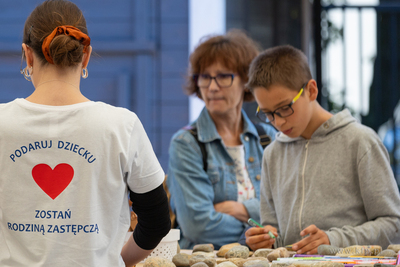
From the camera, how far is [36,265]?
2.77ft

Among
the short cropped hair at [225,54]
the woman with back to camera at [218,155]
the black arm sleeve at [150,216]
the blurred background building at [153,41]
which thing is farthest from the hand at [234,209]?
the blurred background building at [153,41]

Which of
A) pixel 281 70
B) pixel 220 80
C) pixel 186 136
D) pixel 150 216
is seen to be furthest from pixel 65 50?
pixel 220 80

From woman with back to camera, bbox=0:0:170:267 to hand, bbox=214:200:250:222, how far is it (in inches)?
43.6

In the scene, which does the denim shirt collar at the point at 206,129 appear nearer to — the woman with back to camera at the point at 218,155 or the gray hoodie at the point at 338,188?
the woman with back to camera at the point at 218,155

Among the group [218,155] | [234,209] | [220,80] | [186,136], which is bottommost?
[234,209]

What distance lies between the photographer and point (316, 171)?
161 centimetres

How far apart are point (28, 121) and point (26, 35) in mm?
217

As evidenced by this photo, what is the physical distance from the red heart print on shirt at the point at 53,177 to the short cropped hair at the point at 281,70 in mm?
958

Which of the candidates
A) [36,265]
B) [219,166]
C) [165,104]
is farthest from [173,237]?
[165,104]

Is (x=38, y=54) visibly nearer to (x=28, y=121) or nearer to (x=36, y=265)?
(x=28, y=121)

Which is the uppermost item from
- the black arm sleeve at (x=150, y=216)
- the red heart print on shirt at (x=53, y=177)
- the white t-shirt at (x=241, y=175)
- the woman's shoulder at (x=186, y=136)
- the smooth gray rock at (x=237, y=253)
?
the red heart print on shirt at (x=53, y=177)

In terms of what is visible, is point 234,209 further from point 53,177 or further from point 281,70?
point 53,177

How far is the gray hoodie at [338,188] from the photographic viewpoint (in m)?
1.46

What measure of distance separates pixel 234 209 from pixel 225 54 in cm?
80
